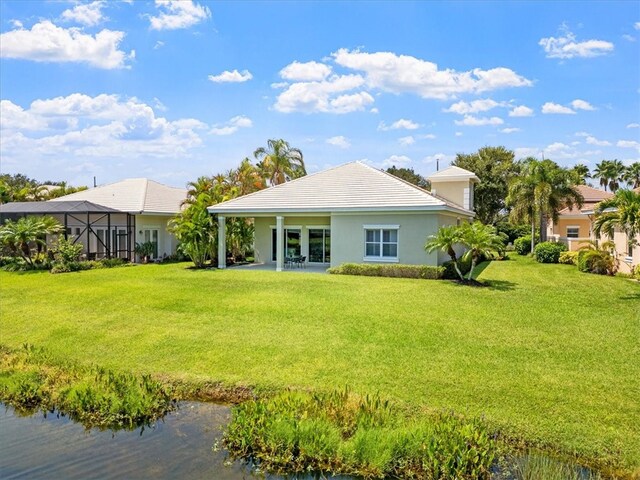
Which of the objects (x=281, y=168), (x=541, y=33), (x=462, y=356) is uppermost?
(x=541, y=33)

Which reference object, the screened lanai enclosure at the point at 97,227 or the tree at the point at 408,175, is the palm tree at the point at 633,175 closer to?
the tree at the point at 408,175

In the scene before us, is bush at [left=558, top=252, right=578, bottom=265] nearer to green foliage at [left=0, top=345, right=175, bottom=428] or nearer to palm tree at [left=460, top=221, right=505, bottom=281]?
palm tree at [left=460, top=221, right=505, bottom=281]

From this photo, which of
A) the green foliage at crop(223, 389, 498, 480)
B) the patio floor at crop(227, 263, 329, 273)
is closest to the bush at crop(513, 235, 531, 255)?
the patio floor at crop(227, 263, 329, 273)

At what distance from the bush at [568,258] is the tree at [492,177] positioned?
68.4 feet

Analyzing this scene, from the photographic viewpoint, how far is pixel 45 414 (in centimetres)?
894

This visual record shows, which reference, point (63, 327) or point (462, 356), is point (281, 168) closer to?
point (63, 327)

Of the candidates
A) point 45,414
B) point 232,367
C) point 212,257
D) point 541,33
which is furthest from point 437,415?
point 212,257

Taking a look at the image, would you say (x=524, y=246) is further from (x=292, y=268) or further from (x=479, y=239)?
(x=479, y=239)

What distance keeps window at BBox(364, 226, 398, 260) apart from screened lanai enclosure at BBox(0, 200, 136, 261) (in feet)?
50.6

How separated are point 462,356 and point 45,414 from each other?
8469 mm

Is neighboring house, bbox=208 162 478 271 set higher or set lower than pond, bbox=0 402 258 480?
higher

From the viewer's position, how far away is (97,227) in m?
30.3

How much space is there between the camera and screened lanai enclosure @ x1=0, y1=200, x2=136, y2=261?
95.8ft

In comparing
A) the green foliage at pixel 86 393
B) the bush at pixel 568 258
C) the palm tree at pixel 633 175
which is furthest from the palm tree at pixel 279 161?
the palm tree at pixel 633 175
